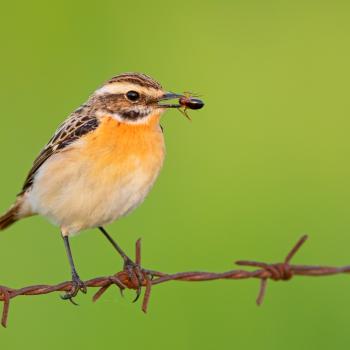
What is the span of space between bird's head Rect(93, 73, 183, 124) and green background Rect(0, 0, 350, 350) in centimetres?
217

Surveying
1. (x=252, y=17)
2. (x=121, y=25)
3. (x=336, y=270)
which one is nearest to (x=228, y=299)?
(x=336, y=270)

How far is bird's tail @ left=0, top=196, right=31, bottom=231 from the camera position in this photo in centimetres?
874

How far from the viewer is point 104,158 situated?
7629 millimetres

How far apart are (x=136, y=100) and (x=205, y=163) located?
423 cm

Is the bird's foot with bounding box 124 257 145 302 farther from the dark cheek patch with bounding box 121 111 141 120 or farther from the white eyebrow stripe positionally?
the white eyebrow stripe

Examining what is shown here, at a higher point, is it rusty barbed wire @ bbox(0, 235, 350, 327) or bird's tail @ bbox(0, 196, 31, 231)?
bird's tail @ bbox(0, 196, 31, 231)

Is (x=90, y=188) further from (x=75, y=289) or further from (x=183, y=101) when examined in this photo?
(x=183, y=101)

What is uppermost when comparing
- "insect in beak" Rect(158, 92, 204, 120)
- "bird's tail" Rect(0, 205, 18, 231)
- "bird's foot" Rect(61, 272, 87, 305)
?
"insect in beak" Rect(158, 92, 204, 120)

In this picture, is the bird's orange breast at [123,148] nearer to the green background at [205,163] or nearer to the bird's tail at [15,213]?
the bird's tail at [15,213]

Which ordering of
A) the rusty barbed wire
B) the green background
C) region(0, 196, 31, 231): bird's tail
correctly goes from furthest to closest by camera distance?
1. the green background
2. region(0, 196, 31, 231): bird's tail
3. the rusty barbed wire

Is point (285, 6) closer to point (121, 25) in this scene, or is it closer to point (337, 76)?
point (337, 76)

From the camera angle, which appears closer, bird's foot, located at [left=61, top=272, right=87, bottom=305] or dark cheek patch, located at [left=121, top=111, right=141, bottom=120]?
bird's foot, located at [left=61, top=272, right=87, bottom=305]

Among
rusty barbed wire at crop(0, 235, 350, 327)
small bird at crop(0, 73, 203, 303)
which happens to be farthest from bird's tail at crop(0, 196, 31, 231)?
rusty barbed wire at crop(0, 235, 350, 327)

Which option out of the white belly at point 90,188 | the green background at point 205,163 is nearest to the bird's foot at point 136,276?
the white belly at point 90,188
